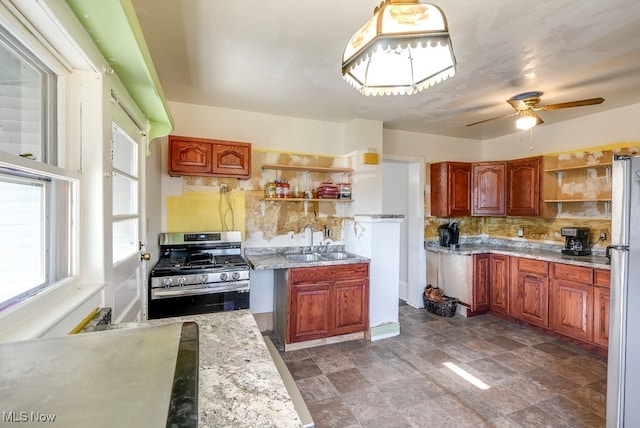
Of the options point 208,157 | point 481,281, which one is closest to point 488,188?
point 481,281

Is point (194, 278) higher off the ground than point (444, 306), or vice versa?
point (194, 278)

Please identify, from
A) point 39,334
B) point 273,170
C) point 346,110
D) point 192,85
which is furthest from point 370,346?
point 192,85

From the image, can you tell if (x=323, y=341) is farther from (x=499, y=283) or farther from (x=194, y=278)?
(x=499, y=283)

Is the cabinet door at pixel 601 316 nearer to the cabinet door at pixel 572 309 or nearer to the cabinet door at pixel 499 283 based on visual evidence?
the cabinet door at pixel 572 309

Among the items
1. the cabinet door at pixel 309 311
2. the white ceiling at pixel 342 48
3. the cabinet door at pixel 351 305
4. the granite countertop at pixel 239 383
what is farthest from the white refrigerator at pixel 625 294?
the cabinet door at pixel 309 311

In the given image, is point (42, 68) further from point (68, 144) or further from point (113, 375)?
point (113, 375)

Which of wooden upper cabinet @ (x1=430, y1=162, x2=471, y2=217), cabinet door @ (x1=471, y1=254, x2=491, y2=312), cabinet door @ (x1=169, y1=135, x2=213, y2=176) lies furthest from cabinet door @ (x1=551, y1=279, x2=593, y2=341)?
cabinet door @ (x1=169, y1=135, x2=213, y2=176)

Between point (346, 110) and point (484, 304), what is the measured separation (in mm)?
3053

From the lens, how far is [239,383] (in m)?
0.82

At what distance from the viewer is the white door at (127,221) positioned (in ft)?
5.12

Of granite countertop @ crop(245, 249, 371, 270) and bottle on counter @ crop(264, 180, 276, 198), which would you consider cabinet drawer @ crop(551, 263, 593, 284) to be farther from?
bottle on counter @ crop(264, 180, 276, 198)

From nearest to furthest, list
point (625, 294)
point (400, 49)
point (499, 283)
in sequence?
point (400, 49)
point (625, 294)
point (499, 283)

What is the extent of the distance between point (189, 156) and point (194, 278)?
120cm

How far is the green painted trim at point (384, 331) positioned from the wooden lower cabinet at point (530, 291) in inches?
60.1
